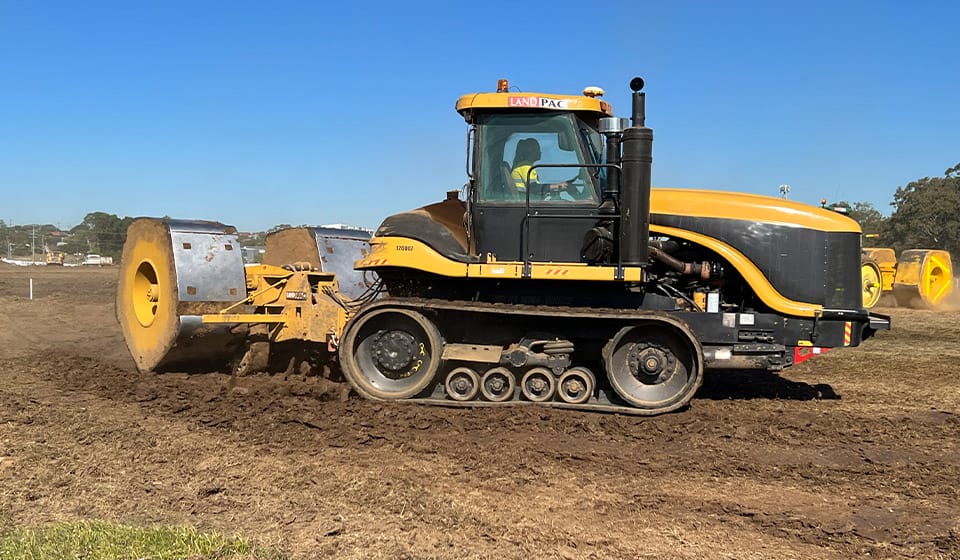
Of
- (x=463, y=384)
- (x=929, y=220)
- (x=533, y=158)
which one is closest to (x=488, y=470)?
(x=463, y=384)

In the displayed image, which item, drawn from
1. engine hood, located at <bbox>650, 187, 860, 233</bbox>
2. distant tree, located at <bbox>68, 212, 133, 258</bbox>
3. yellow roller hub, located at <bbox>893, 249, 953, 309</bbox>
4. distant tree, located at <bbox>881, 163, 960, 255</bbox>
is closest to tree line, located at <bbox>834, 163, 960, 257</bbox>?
distant tree, located at <bbox>881, 163, 960, 255</bbox>

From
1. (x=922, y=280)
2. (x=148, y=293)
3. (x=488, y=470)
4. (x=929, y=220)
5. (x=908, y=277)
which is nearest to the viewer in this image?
(x=488, y=470)

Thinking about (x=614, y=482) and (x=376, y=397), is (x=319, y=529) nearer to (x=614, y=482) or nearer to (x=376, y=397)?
(x=614, y=482)

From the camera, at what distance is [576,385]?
25.4 feet

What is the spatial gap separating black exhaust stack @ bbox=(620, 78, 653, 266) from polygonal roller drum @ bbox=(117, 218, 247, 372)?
14.8 feet

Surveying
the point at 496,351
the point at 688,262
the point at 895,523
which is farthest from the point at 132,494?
the point at 688,262

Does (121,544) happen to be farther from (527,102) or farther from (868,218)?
(868,218)

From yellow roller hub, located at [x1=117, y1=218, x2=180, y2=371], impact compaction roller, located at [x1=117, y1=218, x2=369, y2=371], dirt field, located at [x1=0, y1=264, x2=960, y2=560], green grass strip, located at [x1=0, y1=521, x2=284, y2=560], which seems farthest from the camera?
yellow roller hub, located at [x1=117, y1=218, x2=180, y2=371]

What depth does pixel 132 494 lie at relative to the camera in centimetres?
516

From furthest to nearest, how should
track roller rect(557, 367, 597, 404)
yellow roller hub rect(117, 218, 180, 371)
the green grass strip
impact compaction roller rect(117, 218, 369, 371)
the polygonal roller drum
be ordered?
1. yellow roller hub rect(117, 218, 180, 371)
2. the polygonal roller drum
3. impact compaction roller rect(117, 218, 369, 371)
4. track roller rect(557, 367, 597, 404)
5. the green grass strip

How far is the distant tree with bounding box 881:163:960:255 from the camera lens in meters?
45.7

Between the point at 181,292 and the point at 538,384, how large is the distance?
4.16 metres

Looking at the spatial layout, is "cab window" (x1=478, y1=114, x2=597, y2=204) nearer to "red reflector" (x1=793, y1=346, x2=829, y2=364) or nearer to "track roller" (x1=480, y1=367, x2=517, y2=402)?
"track roller" (x1=480, y1=367, x2=517, y2=402)

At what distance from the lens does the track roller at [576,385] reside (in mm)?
7680
